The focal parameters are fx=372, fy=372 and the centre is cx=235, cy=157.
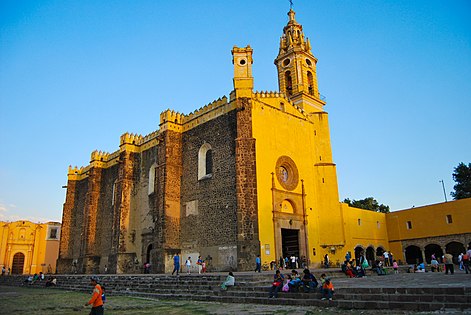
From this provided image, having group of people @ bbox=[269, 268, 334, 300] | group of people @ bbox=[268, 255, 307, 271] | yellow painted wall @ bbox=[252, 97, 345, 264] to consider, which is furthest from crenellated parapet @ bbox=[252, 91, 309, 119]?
group of people @ bbox=[269, 268, 334, 300]

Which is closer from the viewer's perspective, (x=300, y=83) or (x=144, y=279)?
(x=144, y=279)

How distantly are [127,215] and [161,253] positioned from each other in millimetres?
6543

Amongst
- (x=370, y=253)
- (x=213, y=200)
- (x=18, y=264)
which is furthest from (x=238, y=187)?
(x=18, y=264)

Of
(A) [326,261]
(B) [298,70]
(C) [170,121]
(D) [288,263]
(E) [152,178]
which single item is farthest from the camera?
(B) [298,70]

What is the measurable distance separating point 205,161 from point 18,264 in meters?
29.7

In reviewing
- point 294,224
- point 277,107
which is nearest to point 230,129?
point 277,107

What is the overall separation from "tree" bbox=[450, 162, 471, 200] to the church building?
16.1 metres

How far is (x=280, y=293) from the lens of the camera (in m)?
11.2

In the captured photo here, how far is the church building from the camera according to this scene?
20.0 m

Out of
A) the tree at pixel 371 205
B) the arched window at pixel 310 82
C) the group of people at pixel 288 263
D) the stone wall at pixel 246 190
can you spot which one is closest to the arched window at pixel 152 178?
the stone wall at pixel 246 190

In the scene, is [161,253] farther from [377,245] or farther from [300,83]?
[377,245]

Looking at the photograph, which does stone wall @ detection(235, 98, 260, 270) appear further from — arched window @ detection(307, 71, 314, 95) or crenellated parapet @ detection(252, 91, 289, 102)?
arched window @ detection(307, 71, 314, 95)

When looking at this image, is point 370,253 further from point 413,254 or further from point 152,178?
point 152,178

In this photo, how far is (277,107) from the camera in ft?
75.7
